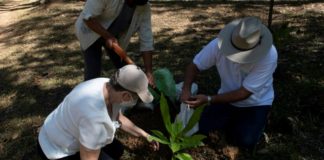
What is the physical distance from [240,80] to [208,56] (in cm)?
32

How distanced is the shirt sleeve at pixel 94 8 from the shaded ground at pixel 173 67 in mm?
1116

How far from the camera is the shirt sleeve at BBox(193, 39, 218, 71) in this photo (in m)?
3.51

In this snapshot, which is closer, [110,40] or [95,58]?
[110,40]

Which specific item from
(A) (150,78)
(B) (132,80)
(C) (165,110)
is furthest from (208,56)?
(B) (132,80)

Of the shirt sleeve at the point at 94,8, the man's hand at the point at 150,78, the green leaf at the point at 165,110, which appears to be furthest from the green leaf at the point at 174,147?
the shirt sleeve at the point at 94,8

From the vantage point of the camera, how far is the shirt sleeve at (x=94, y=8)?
329 cm

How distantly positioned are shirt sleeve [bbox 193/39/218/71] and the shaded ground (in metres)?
0.63

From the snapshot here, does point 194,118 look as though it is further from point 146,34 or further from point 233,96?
point 146,34

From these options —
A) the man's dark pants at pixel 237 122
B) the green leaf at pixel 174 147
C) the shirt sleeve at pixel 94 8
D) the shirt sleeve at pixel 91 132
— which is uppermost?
the shirt sleeve at pixel 94 8

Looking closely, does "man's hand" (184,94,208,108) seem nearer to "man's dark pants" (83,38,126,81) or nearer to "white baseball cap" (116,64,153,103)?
"man's dark pants" (83,38,126,81)

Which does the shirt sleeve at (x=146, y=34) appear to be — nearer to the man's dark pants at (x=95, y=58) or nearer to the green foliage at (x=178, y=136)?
the man's dark pants at (x=95, y=58)

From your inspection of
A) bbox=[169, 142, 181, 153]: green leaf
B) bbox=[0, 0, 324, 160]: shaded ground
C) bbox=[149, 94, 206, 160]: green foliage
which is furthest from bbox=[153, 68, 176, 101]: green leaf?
bbox=[169, 142, 181, 153]: green leaf

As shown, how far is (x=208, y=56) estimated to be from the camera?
355 centimetres

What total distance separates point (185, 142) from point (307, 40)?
3.17 metres
